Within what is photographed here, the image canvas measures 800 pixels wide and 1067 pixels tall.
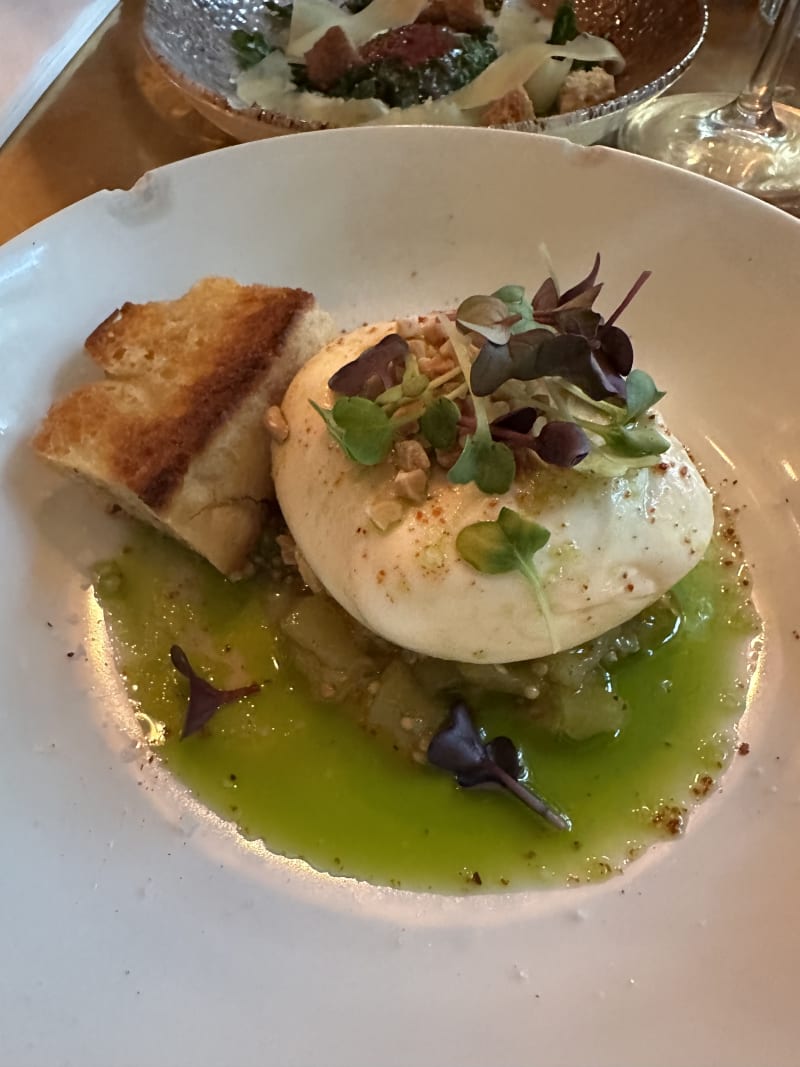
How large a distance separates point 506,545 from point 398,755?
0.51m

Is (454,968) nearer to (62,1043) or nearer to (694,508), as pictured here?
(62,1043)

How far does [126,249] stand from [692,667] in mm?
1451

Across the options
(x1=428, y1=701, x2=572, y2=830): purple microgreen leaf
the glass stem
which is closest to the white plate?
(x1=428, y1=701, x2=572, y2=830): purple microgreen leaf

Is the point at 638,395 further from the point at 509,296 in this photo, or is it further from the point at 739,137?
the point at 739,137

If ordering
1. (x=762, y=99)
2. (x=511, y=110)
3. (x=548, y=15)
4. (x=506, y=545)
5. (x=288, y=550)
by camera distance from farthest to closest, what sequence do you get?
(x=548, y=15) < (x=762, y=99) < (x=511, y=110) < (x=288, y=550) < (x=506, y=545)

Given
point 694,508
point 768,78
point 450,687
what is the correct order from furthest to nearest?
point 768,78 → point 450,687 → point 694,508

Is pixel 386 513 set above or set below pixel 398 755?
above

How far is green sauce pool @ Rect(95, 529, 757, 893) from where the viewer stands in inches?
58.2

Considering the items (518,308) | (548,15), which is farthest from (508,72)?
(518,308)

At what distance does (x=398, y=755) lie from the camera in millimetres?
1621

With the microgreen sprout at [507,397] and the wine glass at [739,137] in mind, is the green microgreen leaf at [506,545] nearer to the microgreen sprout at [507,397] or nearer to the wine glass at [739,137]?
the microgreen sprout at [507,397]

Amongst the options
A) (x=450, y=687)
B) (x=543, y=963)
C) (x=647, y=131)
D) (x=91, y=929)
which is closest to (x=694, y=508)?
(x=450, y=687)

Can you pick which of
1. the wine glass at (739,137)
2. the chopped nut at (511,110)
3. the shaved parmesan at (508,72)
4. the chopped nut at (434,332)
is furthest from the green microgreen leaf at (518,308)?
the wine glass at (739,137)

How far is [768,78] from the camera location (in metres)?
2.58
